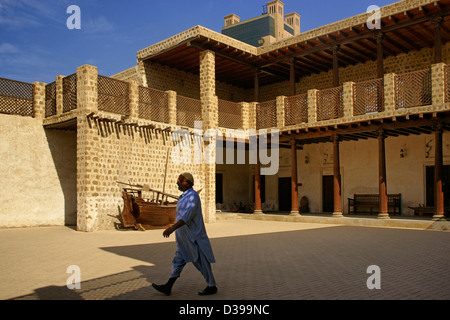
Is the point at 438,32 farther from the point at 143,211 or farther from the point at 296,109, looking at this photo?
the point at 143,211

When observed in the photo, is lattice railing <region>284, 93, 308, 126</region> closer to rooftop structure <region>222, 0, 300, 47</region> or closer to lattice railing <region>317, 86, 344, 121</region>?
lattice railing <region>317, 86, 344, 121</region>

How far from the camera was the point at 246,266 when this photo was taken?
6.72 m

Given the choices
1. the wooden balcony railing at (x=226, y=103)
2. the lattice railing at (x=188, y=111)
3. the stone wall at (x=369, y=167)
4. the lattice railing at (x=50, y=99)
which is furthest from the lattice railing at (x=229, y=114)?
the lattice railing at (x=50, y=99)

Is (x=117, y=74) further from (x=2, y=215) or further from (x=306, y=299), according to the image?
(x=306, y=299)

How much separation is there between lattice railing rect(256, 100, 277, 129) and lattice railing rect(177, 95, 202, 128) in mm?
2574

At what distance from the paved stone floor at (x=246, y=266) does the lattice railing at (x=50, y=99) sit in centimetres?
473

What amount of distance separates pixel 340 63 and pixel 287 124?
4051 millimetres

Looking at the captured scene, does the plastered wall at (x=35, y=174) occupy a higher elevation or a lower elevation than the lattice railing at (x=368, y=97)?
lower

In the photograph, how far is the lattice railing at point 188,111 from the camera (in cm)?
1542

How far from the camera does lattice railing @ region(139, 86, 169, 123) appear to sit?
14.3 meters

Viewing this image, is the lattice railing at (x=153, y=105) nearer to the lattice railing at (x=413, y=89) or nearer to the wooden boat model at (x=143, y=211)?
the wooden boat model at (x=143, y=211)

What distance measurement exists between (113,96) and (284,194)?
10543 mm
